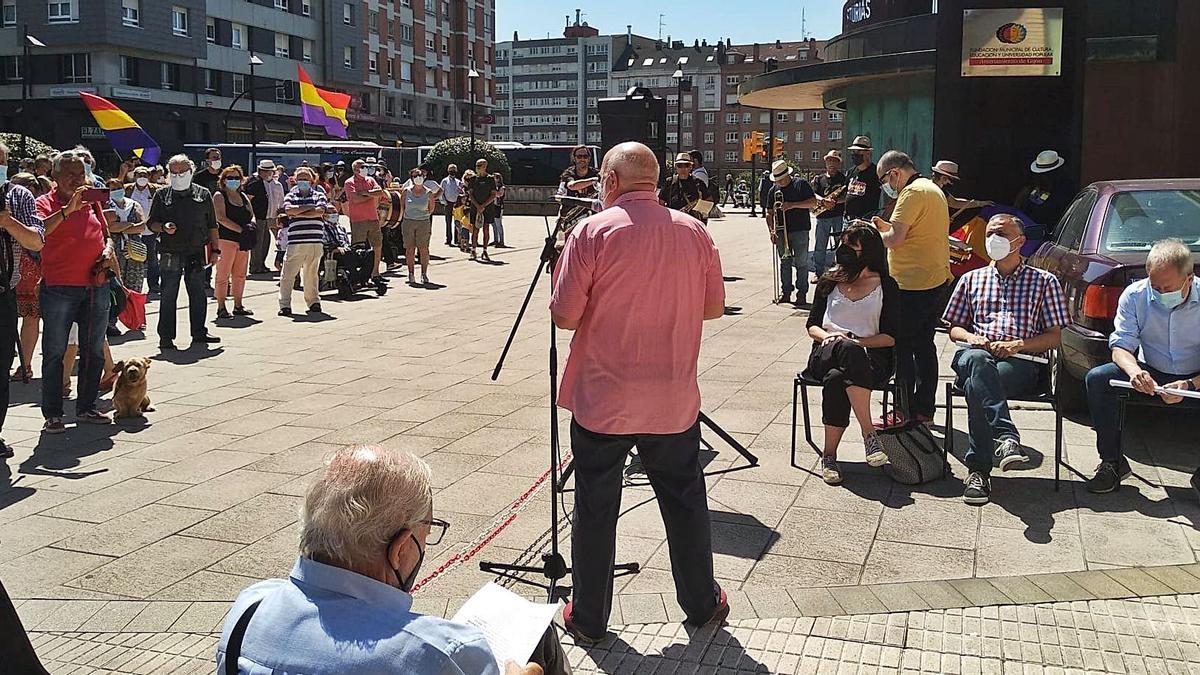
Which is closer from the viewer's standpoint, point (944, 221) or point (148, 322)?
point (944, 221)

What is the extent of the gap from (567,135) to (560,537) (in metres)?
156

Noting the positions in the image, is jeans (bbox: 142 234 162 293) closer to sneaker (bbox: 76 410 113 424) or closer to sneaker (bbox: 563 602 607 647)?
sneaker (bbox: 76 410 113 424)

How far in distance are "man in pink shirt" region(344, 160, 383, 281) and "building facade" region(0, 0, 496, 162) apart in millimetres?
17094

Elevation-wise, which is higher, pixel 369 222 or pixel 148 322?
pixel 369 222

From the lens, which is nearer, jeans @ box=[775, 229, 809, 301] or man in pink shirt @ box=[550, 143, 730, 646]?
man in pink shirt @ box=[550, 143, 730, 646]

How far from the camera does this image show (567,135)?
159125 millimetres

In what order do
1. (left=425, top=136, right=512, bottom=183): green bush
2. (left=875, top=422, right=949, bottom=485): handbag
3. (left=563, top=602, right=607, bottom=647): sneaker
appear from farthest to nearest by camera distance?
1. (left=425, top=136, right=512, bottom=183): green bush
2. (left=875, top=422, right=949, bottom=485): handbag
3. (left=563, top=602, right=607, bottom=647): sneaker

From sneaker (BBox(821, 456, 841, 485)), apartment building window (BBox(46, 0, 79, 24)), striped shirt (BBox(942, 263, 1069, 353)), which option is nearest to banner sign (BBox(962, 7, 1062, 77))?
striped shirt (BBox(942, 263, 1069, 353))

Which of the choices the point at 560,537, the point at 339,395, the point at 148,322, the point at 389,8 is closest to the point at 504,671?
the point at 560,537

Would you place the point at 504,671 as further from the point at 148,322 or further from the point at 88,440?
the point at 148,322

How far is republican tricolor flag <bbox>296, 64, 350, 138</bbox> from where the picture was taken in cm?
2812

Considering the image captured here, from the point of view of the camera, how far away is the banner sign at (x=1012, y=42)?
13.5 metres

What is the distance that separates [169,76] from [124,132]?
39.8m

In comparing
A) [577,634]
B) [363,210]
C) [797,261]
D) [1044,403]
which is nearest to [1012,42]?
[797,261]
